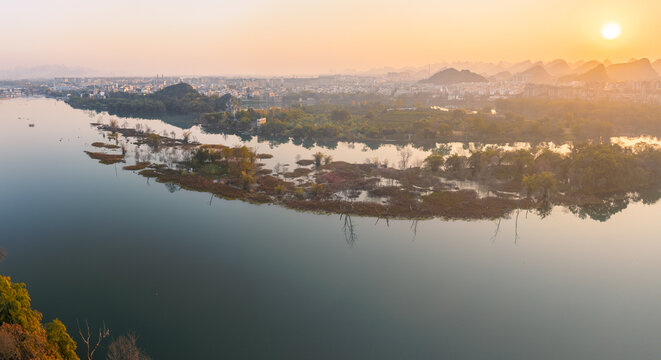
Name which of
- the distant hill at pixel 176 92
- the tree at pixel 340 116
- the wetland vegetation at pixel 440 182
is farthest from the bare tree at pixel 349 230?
the distant hill at pixel 176 92

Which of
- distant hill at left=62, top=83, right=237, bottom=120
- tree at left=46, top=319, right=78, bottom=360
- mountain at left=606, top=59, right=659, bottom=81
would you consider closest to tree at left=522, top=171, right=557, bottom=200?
tree at left=46, top=319, right=78, bottom=360

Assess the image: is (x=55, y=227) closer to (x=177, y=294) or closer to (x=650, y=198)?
(x=177, y=294)

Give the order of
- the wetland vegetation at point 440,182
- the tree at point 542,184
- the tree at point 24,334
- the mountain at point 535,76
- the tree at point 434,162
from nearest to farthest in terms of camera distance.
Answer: the tree at point 24,334, the wetland vegetation at point 440,182, the tree at point 542,184, the tree at point 434,162, the mountain at point 535,76

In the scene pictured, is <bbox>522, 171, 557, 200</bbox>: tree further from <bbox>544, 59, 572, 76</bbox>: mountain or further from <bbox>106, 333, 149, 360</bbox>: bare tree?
<bbox>544, 59, 572, 76</bbox>: mountain

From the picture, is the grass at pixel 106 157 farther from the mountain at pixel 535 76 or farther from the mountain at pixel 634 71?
the mountain at pixel 634 71

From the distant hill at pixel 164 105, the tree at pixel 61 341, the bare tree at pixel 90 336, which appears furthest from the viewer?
the distant hill at pixel 164 105

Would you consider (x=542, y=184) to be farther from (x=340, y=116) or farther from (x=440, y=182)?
(x=340, y=116)

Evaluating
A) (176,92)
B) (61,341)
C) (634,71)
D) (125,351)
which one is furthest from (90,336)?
(634,71)

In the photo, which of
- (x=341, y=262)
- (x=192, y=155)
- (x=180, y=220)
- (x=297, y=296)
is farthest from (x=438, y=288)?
(x=192, y=155)
